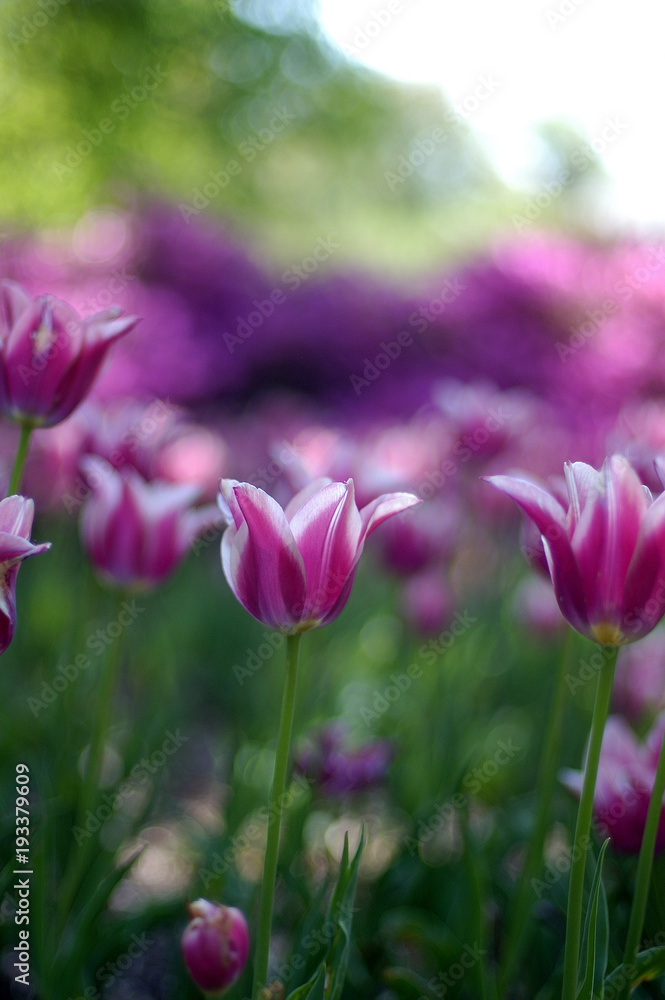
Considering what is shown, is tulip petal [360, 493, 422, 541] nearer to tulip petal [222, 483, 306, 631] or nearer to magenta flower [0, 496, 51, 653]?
tulip petal [222, 483, 306, 631]

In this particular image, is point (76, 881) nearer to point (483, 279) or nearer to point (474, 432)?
point (474, 432)

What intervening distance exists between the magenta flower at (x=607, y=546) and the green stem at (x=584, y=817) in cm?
3

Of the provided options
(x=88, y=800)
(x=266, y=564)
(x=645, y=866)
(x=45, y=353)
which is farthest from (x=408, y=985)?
(x=45, y=353)

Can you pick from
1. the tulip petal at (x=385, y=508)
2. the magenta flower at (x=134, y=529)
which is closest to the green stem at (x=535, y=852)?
the tulip petal at (x=385, y=508)

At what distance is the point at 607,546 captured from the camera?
2.30 ft

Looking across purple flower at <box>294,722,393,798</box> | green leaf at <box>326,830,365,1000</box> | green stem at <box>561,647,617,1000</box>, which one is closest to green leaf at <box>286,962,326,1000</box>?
green leaf at <box>326,830,365,1000</box>

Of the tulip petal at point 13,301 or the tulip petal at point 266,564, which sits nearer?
the tulip petal at point 266,564

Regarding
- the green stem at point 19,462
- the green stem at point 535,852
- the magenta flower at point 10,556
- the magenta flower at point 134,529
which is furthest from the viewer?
the magenta flower at point 134,529

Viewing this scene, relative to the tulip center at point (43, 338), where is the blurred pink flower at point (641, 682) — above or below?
below

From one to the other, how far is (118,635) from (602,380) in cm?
249

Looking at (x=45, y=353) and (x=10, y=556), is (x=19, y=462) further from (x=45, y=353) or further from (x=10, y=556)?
(x=10, y=556)

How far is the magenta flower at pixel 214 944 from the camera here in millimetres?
738

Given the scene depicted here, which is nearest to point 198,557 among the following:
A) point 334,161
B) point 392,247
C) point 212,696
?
point 212,696

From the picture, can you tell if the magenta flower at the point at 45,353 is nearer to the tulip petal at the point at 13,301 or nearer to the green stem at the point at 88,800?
the tulip petal at the point at 13,301
